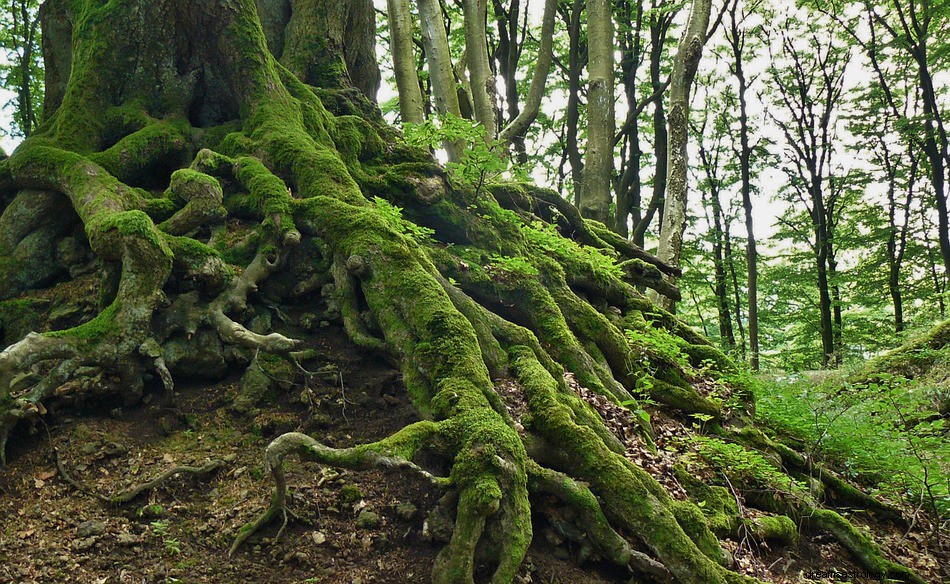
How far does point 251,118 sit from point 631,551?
583cm

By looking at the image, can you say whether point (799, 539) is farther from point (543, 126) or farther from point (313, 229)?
point (543, 126)

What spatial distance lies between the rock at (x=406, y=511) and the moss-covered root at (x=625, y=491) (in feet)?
3.68

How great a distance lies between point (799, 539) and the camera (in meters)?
5.14

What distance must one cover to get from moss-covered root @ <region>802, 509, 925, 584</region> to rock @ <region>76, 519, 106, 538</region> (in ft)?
18.7

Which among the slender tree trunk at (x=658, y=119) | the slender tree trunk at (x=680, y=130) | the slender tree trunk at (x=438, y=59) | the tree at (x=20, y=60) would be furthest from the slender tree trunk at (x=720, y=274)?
the tree at (x=20, y=60)

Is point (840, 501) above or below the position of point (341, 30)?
below

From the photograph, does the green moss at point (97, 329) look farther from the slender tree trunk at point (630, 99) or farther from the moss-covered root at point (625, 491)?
the slender tree trunk at point (630, 99)

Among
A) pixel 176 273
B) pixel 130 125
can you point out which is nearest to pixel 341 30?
pixel 130 125

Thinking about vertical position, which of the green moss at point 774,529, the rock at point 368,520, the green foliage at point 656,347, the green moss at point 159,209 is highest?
the green moss at point 159,209

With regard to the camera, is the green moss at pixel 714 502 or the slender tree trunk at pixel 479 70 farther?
the slender tree trunk at pixel 479 70

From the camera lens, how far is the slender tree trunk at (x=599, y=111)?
11836 mm

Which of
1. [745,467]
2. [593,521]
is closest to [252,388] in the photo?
[593,521]

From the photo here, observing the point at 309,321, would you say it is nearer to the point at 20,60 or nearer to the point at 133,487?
the point at 133,487

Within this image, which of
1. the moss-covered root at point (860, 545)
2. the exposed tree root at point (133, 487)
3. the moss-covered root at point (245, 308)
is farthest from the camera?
the moss-covered root at point (860, 545)
